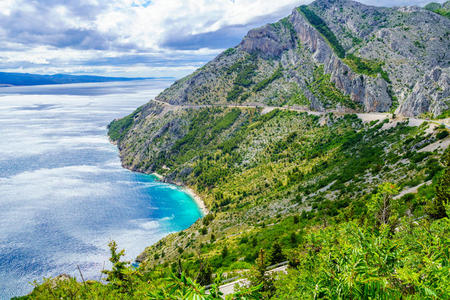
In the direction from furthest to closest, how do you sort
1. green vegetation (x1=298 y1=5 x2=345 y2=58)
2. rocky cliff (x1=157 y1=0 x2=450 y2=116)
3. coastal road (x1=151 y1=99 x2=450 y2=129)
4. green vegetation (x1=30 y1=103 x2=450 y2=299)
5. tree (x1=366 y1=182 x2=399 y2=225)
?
1. green vegetation (x1=298 y1=5 x2=345 y2=58)
2. rocky cliff (x1=157 y1=0 x2=450 y2=116)
3. coastal road (x1=151 y1=99 x2=450 y2=129)
4. tree (x1=366 y1=182 x2=399 y2=225)
5. green vegetation (x1=30 y1=103 x2=450 y2=299)

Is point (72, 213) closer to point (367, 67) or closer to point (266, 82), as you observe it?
point (266, 82)

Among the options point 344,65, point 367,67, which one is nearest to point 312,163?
point 344,65

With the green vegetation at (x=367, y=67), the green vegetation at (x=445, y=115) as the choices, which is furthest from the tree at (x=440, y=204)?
the green vegetation at (x=367, y=67)

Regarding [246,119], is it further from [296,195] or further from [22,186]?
[22,186]

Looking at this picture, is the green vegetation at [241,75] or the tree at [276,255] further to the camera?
the green vegetation at [241,75]

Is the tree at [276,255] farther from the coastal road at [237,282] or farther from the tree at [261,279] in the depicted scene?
the tree at [261,279]

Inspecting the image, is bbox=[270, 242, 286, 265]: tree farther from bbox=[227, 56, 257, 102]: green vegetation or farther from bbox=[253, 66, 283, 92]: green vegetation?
bbox=[253, 66, 283, 92]: green vegetation

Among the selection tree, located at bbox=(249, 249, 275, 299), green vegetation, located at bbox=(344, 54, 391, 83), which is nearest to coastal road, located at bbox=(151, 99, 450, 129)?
green vegetation, located at bbox=(344, 54, 391, 83)
